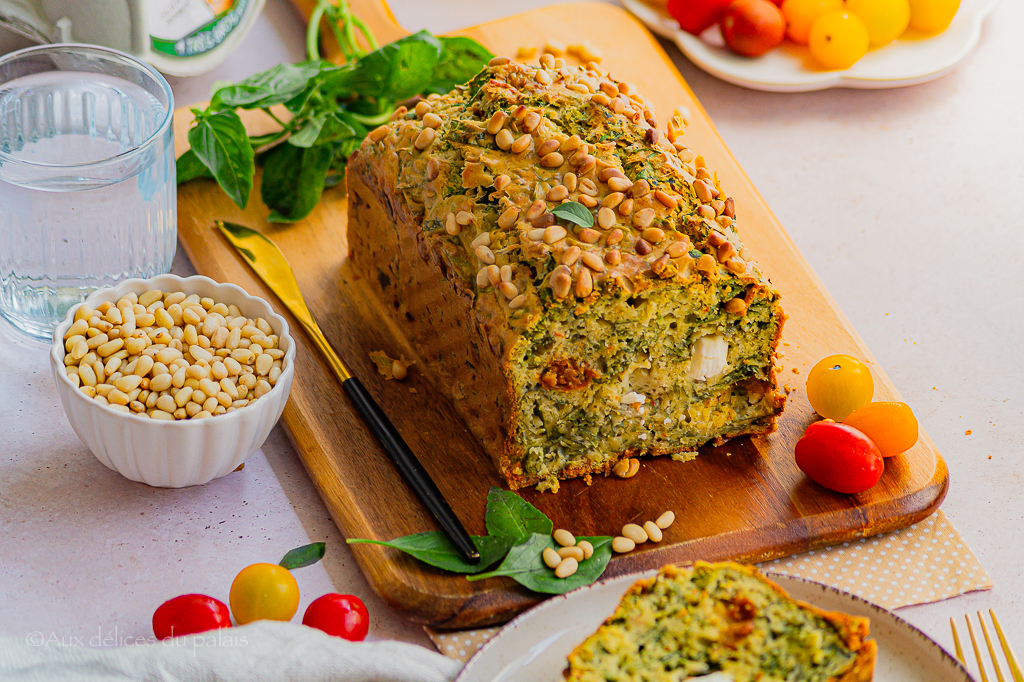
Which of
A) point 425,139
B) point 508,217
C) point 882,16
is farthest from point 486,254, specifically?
point 882,16

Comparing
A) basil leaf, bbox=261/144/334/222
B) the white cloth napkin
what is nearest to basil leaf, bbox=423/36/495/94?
basil leaf, bbox=261/144/334/222

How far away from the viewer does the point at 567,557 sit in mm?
2756

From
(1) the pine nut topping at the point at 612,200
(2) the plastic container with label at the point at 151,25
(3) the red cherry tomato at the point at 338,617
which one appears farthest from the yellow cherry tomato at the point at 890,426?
(2) the plastic container with label at the point at 151,25

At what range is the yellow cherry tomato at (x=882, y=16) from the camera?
454 centimetres

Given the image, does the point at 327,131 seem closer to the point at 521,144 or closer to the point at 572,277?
the point at 521,144

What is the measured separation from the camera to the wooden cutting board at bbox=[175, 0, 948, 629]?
111 inches

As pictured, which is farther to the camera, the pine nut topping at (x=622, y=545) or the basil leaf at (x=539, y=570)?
the pine nut topping at (x=622, y=545)

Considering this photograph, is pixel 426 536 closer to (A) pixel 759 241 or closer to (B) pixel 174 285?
(B) pixel 174 285

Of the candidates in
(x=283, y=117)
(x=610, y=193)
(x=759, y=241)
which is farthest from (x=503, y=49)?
(x=610, y=193)

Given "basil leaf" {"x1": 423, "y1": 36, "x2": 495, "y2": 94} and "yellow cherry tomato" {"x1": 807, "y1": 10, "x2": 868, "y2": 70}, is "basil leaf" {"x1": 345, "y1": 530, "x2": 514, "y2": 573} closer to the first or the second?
"basil leaf" {"x1": 423, "y1": 36, "x2": 495, "y2": 94}

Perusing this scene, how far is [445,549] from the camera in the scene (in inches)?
109

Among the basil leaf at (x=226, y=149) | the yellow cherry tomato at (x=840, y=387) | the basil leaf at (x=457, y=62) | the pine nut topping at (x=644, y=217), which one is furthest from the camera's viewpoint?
the basil leaf at (x=457, y=62)

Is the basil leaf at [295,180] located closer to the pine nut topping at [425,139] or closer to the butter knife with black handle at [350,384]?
the butter knife with black handle at [350,384]

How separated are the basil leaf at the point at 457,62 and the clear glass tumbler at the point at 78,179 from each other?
3.91ft
